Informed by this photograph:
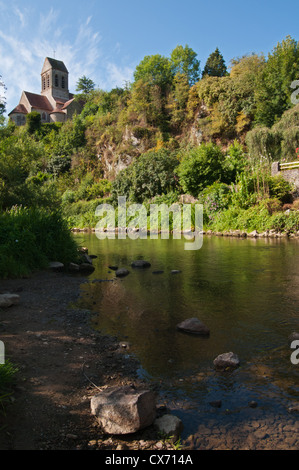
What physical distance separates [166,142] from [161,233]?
1650cm

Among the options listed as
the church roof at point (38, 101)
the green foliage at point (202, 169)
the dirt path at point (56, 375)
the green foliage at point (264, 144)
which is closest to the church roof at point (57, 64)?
the church roof at point (38, 101)

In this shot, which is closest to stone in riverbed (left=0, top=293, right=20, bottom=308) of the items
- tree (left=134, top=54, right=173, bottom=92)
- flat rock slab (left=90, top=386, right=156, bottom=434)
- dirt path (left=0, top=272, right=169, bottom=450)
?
dirt path (left=0, top=272, right=169, bottom=450)

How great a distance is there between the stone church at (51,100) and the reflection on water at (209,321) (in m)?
62.9

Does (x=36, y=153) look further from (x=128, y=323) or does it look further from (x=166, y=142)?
(x=166, y=142)

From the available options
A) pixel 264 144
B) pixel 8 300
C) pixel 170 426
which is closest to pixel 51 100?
pixel 264 144

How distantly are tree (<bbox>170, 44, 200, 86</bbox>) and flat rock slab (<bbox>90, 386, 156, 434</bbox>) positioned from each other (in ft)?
159

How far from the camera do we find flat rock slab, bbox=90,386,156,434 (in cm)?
272

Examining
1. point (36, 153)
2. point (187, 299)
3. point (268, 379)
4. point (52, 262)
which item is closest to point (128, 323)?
point (187, 299)

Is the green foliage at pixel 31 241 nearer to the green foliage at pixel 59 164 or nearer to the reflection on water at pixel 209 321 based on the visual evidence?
the reflection on water at pixel 209 321

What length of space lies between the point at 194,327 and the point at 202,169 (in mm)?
22168

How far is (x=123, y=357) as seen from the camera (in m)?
4.30

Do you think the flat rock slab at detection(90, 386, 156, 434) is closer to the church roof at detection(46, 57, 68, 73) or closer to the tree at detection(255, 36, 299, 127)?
the tree at detection(255, 36, 299, 127)

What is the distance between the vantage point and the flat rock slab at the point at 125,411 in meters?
2.72
